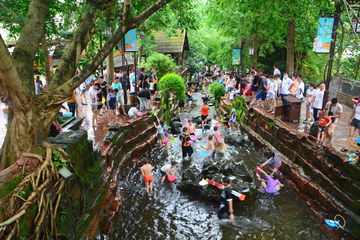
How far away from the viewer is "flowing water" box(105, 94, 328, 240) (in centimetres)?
655

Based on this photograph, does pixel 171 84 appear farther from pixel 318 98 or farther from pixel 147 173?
pixel 147 173

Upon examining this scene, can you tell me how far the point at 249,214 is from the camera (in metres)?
7.42

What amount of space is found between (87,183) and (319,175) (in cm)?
659

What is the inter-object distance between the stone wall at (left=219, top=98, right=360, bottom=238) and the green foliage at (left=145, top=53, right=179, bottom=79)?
9.96 metres

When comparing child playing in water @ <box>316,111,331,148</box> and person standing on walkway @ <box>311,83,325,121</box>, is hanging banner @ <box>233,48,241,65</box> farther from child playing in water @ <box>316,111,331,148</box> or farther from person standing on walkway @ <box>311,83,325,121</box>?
child playing in water @ <box>316,111,331,148</box>

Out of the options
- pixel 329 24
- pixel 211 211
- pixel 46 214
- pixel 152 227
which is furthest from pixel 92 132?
pixel 329 24

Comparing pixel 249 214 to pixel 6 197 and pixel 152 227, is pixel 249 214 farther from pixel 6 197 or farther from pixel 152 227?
pixel 6 197

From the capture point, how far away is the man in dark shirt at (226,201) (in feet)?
22.2

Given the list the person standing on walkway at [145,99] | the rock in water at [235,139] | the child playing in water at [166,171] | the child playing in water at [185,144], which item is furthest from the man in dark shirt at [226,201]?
the person standing on walkway at [145,99]

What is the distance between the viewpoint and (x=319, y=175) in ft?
25.3

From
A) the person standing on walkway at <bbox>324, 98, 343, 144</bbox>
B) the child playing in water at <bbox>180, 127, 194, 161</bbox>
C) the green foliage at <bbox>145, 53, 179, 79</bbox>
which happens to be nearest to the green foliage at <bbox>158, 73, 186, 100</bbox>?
the green foliage at <bbox>145, 53, 179, 79</bbox>

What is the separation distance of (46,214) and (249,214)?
548 cm

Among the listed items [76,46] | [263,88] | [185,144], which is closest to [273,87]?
[263,88]

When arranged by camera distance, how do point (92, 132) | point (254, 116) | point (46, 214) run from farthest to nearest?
point (254, 116)
point (92, 132)
point (46, 214)
